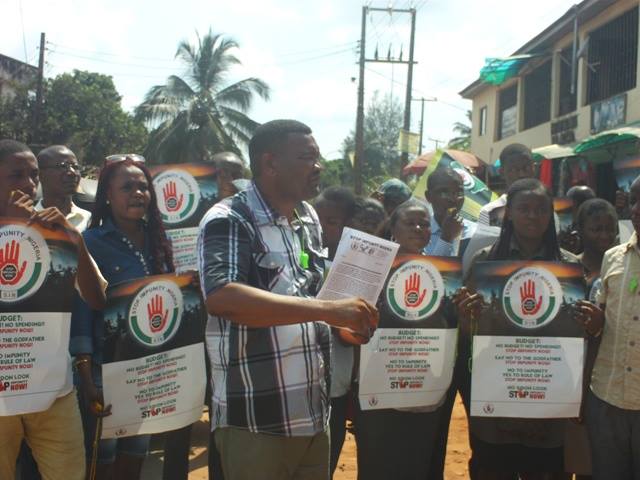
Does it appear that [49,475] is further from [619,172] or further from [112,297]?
[619,172]

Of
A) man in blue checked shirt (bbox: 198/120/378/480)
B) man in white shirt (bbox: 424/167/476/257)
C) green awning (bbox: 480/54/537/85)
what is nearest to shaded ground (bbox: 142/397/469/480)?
man in white shirt (bbox: 424/167/476/257)

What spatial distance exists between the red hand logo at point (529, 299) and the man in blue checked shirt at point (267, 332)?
1090 mm

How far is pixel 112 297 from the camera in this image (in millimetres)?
3039

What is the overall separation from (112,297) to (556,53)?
61.7ft

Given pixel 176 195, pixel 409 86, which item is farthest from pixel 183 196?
pixel 409 86

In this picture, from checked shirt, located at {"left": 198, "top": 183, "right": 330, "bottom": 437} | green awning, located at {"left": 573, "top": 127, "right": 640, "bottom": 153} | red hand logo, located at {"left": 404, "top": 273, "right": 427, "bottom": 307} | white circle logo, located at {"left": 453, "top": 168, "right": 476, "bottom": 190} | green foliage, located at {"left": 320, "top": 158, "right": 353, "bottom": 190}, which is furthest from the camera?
green foliage, located at {"left": 320, "top": 158, "right": 353, "bottom": 190}

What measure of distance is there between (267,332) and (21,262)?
117cm

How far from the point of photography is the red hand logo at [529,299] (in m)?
3.20

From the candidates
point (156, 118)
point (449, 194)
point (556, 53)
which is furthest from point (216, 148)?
point (449, 194)

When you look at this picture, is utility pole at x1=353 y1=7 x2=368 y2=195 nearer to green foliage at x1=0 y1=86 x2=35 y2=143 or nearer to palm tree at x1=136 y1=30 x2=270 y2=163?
palm tree at x1=136 y1=30 x2=270 y2=163

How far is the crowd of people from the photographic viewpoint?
2271 millimetres

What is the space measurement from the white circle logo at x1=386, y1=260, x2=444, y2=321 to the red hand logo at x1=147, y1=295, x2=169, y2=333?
1033 millimetres

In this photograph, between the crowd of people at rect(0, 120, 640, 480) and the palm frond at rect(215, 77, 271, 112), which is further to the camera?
the palm frond at rect(215, 77, 271, 112)

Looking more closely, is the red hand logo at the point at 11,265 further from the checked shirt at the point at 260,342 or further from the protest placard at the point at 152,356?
the checked shirt at the point at 260,342
